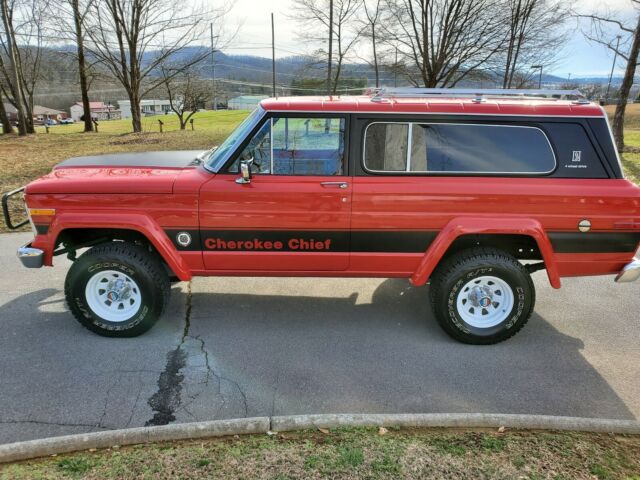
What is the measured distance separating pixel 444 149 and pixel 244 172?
1631 mm

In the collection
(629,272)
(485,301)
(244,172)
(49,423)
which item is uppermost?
(244,172)

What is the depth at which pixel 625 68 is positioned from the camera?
13359mm

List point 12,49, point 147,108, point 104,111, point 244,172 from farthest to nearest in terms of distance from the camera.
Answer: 1. point 104,111
2. point 147,108
3. point 12,49
4. point 244,172

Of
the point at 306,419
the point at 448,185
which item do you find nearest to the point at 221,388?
the point at 306,419

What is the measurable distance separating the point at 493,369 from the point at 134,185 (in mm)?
3213

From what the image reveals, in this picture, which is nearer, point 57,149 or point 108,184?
point 108,184

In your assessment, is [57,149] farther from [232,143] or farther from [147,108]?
[147,108]

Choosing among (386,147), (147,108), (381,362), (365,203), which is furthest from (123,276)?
(147,108)

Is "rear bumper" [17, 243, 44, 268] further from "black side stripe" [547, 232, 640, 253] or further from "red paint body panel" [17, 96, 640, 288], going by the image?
"black side stripe" [547, 232, 640, 253]

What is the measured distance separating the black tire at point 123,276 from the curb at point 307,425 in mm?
1393

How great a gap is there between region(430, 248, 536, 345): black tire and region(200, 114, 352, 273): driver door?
34.6 inches

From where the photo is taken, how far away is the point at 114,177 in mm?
3943

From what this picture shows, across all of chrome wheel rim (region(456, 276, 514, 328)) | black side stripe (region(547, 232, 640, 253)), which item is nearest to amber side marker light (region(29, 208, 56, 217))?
chrome wheel rim (region(456, 276, 514, 328))

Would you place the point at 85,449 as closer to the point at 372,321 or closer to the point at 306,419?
the point at 306,419
